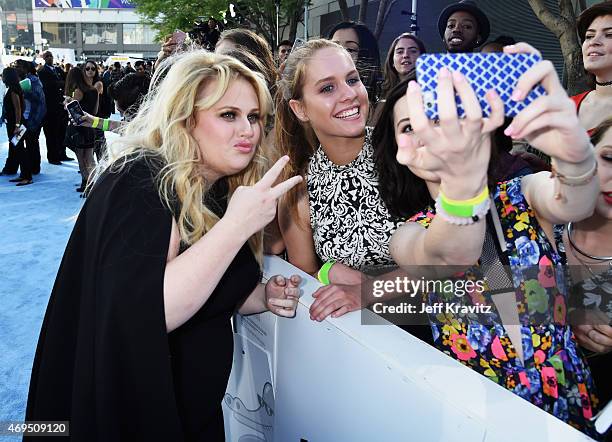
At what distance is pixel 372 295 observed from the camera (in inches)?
67.9

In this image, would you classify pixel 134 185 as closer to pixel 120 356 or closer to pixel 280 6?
pixel 120 356

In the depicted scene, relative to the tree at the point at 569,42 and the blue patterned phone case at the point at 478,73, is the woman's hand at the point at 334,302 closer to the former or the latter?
the blue patterned phone case at the point at 478,73

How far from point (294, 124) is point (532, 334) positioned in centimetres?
142

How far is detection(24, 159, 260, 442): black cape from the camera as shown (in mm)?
1367

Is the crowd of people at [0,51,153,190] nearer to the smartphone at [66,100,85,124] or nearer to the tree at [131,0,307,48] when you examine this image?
the smartphone at [66,100,85,124]

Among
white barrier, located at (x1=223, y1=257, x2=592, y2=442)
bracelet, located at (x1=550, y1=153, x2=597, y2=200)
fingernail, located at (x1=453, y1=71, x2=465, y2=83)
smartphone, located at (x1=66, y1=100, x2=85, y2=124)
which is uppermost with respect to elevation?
smartphone, located at (x1=66, y1=100, x2=85, y2=124)

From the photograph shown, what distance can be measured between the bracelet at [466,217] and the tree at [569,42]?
3.86m

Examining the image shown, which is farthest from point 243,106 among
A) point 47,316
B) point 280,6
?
point 280,6

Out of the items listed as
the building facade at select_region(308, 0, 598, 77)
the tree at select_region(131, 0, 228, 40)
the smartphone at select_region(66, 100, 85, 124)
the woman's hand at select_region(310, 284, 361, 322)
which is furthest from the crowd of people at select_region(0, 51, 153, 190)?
the tree at select_region(131, 0, 228, 40)

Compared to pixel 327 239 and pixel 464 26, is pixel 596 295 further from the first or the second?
pixel 464 26

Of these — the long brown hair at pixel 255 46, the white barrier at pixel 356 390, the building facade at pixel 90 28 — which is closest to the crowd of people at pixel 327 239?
the white barrier at pixel 356 390

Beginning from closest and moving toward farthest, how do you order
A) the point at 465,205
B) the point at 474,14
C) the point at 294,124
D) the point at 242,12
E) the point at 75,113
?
1. the point at 465,205
2. the point at 294,124
3. the point at 474,14
4. the point at 75,113
5. the point at 242,12

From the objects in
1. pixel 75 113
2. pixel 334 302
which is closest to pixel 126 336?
pixel 334 302

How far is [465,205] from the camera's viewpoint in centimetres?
95
